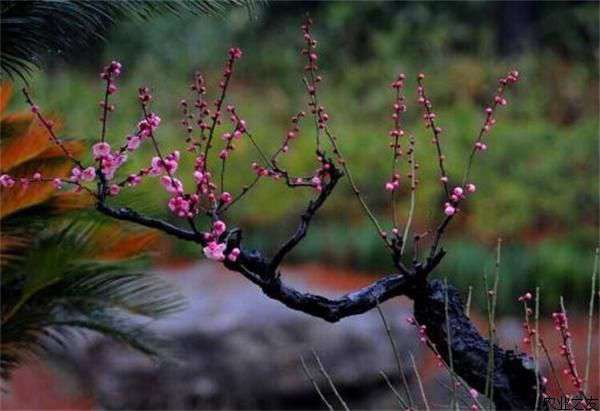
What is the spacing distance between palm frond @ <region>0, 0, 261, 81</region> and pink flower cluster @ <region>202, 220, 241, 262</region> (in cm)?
89

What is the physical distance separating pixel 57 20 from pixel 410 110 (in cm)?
938

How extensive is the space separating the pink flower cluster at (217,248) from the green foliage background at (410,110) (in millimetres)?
5436

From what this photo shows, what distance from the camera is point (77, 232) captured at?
5832mm

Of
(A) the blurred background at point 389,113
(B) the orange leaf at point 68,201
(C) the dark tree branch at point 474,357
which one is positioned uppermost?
(A) the blurred background at point 389,113

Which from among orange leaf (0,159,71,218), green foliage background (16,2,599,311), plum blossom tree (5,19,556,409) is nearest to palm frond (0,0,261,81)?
plum blossom tree (5,19,556,409)

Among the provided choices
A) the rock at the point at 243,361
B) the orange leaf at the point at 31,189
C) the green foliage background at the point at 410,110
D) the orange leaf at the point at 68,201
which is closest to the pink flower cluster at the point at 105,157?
the orange leaf at the point at 31,189

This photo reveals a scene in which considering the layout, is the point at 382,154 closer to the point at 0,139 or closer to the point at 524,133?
the point at 524,133

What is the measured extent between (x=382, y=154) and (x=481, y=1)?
3999mm

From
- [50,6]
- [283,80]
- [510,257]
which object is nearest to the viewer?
[50,6]

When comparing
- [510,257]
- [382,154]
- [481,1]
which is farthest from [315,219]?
[481,1]

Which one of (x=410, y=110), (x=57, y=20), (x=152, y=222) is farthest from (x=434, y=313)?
(x=410, y=110)

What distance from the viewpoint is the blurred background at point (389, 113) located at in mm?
10828

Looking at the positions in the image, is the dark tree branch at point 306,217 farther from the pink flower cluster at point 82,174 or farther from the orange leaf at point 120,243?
the orange leaf at point 120,243

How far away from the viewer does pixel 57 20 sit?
4410 millimetres
